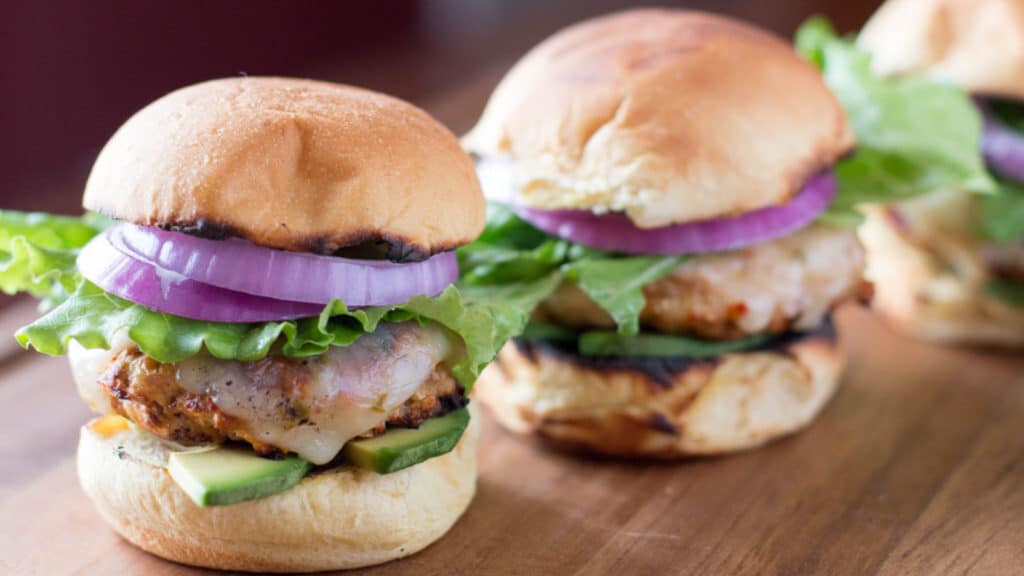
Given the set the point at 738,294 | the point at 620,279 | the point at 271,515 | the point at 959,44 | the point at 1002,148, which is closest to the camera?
the point at 271,515

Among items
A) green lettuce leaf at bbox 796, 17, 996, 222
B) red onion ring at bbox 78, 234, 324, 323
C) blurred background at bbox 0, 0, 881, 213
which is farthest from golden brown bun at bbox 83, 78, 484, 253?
blurred background at bbox 0, 0, 881, 213

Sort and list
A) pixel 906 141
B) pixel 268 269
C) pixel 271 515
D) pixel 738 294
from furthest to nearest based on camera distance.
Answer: pixel 906 141 → pixel 738 294 → pixel 271 515 → pixel 268 269

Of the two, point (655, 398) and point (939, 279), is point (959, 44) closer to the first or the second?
point (939, 279)

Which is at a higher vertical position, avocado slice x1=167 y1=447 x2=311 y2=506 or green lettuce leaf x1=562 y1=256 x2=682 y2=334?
green lettuce leaf x1=562 y1=256 x2=682 y2=334

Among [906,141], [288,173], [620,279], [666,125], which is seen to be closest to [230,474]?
[288,173]

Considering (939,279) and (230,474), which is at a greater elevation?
(230,474)

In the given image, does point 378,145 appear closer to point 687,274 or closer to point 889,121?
point 687,274

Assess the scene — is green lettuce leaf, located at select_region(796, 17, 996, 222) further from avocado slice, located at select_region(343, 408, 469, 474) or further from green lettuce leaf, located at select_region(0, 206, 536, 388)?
avocado slice, located at select_region(343, 408, 469, 474)

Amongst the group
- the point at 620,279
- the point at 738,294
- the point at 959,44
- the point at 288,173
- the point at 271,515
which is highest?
the point at 288,173

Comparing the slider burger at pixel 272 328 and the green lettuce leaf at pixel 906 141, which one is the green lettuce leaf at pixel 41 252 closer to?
the slider burger at pixel 272 328
